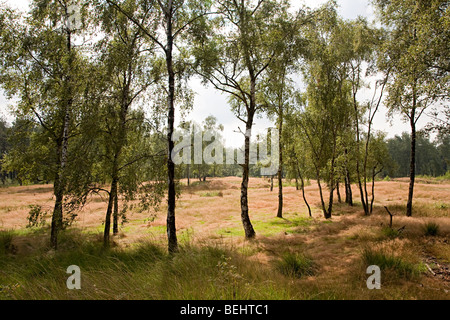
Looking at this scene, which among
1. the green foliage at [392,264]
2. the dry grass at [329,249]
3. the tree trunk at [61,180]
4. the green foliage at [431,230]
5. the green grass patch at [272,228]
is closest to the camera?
Answer: the dry grass at [329,249]

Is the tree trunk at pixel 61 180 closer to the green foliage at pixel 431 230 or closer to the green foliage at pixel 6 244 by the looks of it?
the green foliage at pixel 6 244

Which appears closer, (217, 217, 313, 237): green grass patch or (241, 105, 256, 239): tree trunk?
(241, 105, 256, 239): tree trunk

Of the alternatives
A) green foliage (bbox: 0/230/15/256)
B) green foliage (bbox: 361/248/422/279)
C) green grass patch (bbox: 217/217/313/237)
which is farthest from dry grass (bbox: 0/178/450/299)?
green foliage (bbox: 0/230/15/256)

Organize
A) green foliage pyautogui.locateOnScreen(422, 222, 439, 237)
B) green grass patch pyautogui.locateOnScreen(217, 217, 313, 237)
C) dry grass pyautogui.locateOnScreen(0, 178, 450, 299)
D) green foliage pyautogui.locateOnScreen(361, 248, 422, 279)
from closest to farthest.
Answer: dry grass pyautogui.locateOnScreen(0, 178, 450, 299) → green foliage pyautogui.locateOnScreen(361, 248, 422, 279) → green foliage pyautogui.locateOnScreen(422, 222, 439, 237) → green grass patch pyautogui.locateOnScreen(217, 217, 313, 237)

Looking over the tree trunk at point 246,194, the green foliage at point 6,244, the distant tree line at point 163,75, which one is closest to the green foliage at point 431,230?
the distant tree line at point 163,75

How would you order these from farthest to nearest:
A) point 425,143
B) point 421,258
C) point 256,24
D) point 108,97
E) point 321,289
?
point 425,143, point 256,24, point 108,97, point 421,258, point 321,289

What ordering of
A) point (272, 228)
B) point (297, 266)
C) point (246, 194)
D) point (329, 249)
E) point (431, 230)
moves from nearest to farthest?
point (297, 266) < point (329, 249) < point (431, 230) < point (246, 194) < point (272, 228)

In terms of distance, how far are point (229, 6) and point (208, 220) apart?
16595 mm

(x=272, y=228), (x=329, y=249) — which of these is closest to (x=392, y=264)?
(x=329, y=249)

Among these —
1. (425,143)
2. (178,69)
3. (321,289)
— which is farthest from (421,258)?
(425,143)

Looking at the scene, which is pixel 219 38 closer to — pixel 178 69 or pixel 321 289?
pixel 178 69

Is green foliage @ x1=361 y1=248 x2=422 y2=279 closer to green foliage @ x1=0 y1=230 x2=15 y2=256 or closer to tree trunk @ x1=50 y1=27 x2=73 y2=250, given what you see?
tree trunk @ x1=50 y1=27 x2=73 y2=250

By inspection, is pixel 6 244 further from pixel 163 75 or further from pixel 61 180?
pixel 163 75

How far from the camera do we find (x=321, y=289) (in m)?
4.91
